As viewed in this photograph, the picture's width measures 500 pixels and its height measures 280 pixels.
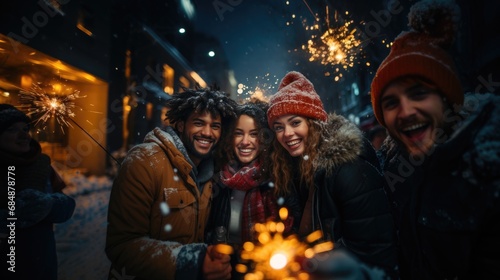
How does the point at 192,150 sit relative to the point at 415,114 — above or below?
above

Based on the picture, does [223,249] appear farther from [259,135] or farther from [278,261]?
[259,135]

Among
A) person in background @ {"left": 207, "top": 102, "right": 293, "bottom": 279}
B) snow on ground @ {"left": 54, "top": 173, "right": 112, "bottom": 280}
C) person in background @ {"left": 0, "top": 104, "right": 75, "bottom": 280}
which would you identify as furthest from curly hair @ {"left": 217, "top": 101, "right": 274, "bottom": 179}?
snow on ground @ {"left": 54, "top": 173, "right": 112, "bottom": 280}

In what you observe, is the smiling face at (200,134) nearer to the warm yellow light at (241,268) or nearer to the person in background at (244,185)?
the person in background at (244,185)

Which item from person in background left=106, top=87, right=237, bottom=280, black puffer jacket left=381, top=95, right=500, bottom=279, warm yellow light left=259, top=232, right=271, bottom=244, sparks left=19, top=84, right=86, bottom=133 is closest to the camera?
black puffer jacket left=381, top=95, right=500, bottom=279

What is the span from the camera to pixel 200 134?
10.8 ft

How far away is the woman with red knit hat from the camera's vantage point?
2.08 m

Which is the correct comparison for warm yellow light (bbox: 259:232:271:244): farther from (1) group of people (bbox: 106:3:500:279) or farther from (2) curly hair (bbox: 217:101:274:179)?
(2) curly hair (bbox: 217:101:274:179)

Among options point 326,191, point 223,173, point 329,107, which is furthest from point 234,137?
point 329,107

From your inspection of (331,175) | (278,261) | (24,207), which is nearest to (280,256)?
(278,261)

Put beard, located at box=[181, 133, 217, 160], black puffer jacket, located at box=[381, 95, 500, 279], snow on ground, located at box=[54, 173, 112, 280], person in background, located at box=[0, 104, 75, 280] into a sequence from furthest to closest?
snow on ground, located at box=[54, 173, 112, 280], beard, located at box=[181, 133, 217, 160], person in background, located at box=[0, 104, 75, 280], black puffer jacket, located at box=[381, 95, 500, 279]

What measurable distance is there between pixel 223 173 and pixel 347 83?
25.8m

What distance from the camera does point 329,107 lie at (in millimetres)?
35875

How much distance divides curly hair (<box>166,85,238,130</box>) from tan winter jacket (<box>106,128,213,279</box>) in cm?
57

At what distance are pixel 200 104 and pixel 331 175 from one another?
83.3 inches
